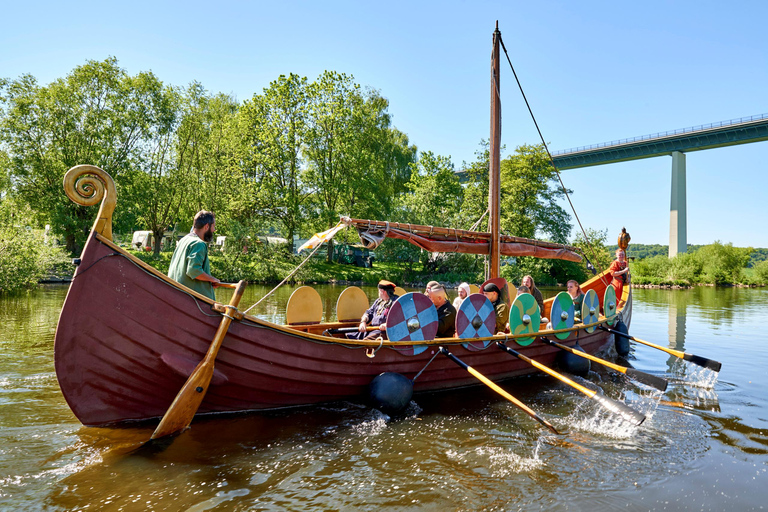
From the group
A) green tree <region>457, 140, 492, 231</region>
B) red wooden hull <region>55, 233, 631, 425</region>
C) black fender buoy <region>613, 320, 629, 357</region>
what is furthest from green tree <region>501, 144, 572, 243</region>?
red wooden hull <region>55, 233, 631, 425</region>

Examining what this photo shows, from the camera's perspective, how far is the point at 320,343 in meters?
5.42

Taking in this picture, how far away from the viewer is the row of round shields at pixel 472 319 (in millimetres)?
5914

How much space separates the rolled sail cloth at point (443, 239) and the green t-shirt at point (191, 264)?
232 centimetres

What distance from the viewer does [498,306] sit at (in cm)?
781

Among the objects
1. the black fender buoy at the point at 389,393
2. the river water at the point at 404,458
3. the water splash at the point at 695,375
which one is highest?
the black fender buoy at the point at 389,393

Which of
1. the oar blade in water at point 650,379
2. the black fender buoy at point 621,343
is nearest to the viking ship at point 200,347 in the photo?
the oar blade in water at point 650,379

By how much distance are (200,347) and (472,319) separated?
366 cm

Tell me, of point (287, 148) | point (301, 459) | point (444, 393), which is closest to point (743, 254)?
point (287, 148)

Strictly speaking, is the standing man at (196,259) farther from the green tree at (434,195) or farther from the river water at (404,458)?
the green tree at (434,195)

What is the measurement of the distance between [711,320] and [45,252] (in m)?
26.5

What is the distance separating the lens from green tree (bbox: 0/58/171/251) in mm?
25484

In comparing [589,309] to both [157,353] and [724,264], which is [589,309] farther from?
[724,264]

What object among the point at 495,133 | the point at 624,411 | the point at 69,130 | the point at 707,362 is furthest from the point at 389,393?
the point at 69,130

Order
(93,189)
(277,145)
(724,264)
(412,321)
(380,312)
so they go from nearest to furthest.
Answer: (93,189) → (412,321) → (380,312) → (277,145) → (724,264)
